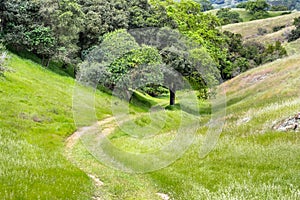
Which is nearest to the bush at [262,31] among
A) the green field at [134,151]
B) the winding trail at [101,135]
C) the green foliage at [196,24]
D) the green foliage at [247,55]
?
the green foliage at [247,55]

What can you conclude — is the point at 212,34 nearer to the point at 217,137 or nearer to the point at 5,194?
the point at 217,137

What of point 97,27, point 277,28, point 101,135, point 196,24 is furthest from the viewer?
point 277,28

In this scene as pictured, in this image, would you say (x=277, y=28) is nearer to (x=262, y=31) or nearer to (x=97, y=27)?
(x=262, y=31)

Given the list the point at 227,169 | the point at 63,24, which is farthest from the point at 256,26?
the point at 227,169

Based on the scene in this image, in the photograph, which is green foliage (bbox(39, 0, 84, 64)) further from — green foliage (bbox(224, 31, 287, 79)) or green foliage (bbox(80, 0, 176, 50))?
green foliage (bbox(224, 31, 287, 79))

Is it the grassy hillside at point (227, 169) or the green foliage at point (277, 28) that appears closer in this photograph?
the grassy hillside at point (227, 169)

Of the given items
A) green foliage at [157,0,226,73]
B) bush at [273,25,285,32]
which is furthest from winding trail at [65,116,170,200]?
bush at [273,25,285,32]

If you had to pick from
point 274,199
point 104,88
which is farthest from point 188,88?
point 274,199

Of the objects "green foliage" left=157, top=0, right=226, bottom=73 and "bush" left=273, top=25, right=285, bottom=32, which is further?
"bush" left=273, top=25, right=285, bottom=32

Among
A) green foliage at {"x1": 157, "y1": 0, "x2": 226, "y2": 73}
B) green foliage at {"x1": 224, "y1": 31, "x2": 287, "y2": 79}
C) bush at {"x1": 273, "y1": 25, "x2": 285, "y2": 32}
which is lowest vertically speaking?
green foliage at {"x1": 224, "y1": 31, "x2": 287, "y2": 79}

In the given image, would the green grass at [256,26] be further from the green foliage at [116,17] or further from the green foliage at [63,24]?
the green foliage at [63,24]

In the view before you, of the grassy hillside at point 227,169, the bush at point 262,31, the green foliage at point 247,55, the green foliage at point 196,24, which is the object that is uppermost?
the bush at point 262,31

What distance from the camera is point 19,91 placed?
35.6 meters

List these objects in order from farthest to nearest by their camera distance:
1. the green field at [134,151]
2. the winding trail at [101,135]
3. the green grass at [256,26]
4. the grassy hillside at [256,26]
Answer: the green grass at [256,26], the grassy hillside at [256,26], the winding trail at [101,135], the green field at [134,151]
